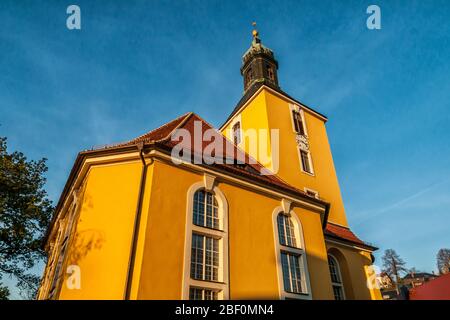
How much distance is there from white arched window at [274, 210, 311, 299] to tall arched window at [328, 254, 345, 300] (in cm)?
583

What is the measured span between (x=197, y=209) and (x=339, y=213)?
46.5ft

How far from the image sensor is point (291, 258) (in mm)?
13648

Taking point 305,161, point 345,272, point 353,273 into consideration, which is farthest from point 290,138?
point 353,273

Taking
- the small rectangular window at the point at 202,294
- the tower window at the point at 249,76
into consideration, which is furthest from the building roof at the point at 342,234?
the tower window at the point at 249,76

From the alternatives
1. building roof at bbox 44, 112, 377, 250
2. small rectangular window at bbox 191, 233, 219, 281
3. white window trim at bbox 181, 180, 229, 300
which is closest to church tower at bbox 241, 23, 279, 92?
building roof at bbox 44, 112, 377, 250

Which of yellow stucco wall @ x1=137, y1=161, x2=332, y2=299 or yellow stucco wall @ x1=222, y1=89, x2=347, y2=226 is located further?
yellow stucco wall @ x1=222, y1=89, x2=347, y2=226

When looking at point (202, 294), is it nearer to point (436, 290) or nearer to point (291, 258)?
point (291, 258)

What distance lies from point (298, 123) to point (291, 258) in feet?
46.6

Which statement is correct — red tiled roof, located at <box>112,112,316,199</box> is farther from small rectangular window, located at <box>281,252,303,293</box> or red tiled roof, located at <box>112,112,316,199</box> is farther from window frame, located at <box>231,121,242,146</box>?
window frame, located at <box>231,121,242,146</box>

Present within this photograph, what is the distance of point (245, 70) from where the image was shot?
104 ft

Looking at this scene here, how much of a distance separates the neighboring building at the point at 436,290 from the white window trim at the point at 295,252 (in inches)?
757

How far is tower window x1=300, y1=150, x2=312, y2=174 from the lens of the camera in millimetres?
23073
